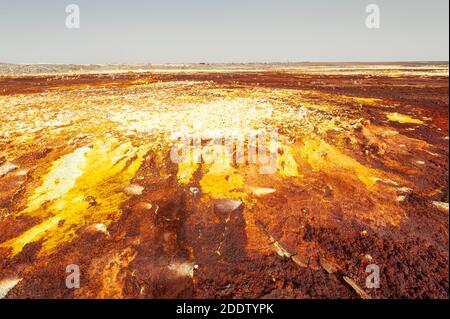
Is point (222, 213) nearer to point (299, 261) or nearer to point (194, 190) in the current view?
point (194, 190)

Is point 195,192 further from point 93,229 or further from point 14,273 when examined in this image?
point 14,273

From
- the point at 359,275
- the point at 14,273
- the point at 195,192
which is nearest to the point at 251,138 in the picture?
the point at 195,192

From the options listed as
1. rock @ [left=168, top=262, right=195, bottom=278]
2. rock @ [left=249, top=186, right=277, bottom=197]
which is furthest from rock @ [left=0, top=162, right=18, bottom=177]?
rock @ [left=249, top=186, right=277, bottom=197]

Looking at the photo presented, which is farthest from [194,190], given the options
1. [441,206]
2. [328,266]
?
[441,206]

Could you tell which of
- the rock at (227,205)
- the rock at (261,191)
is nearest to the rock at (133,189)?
the rock at (227,205)

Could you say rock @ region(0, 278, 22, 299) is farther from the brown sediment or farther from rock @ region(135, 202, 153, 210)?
rock @ region(135, 202, 153, 210)

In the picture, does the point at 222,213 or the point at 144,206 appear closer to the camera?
the point at 222,213

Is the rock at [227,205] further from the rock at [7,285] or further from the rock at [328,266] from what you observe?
the rock at [7,285]
